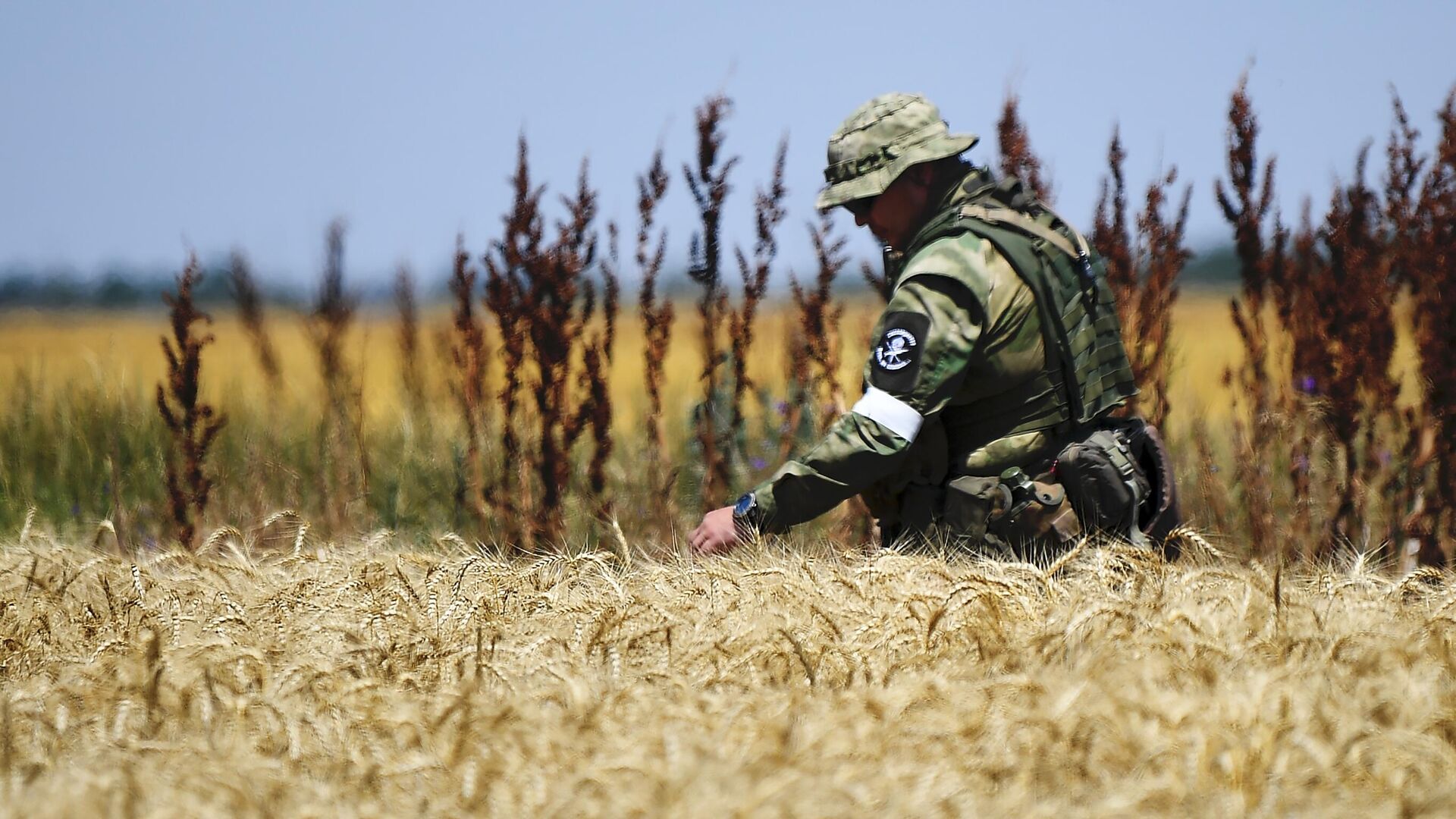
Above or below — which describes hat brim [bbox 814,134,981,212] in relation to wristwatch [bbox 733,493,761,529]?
above

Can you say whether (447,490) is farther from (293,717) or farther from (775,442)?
(293,717)

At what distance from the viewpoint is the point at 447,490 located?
19.0 feet

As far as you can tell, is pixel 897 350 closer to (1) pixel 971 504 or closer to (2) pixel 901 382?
(2) pixel 901 382

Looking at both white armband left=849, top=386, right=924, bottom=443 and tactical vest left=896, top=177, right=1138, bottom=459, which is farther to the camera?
tactical vest left=896, top=177, right=1138, bottom=459

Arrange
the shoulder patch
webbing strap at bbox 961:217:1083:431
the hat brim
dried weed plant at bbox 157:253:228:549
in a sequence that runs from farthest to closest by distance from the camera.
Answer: dried weed plant at bbox 157:253:228:549 < the hat brim < webbing strap at bbox 961:217:1083:431 < the shoulder patch

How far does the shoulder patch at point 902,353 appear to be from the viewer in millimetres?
3363

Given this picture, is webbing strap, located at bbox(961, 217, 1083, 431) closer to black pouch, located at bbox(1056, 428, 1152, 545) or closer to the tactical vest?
the tactical vest

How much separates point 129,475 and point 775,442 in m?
2.80

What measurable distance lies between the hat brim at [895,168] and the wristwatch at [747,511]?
0.80m

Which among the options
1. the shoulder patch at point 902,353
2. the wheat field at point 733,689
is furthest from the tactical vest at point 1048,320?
the wheat field at point 733,689

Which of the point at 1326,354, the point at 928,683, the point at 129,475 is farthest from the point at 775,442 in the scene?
the point at 928,683

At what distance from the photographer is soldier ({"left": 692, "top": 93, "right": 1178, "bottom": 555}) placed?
3.39 metres

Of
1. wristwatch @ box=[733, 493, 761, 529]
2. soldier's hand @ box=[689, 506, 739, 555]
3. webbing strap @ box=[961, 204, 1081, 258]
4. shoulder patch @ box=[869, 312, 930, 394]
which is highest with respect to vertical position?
webbing strap @ box=[961, 204, 1081, 258]

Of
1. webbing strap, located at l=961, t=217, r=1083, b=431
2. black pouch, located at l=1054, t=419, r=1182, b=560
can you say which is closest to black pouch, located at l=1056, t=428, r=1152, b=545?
black pouch, located at l=1054, t=419, r=1182, b=560
